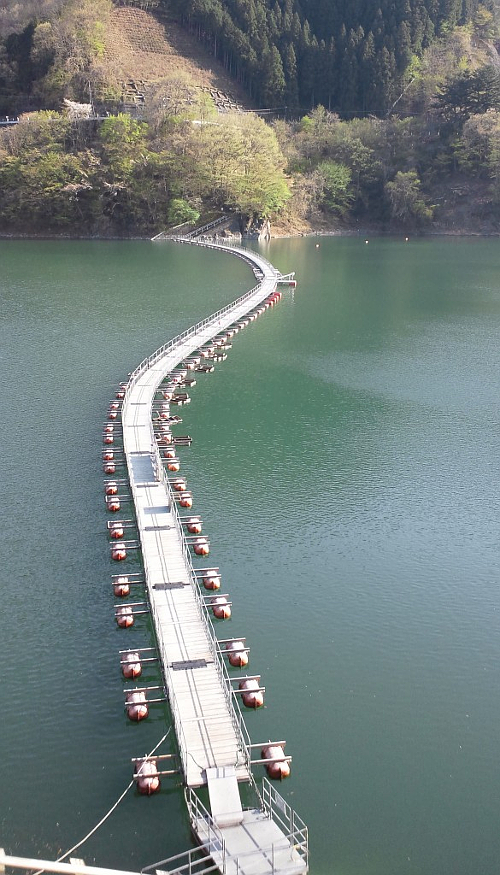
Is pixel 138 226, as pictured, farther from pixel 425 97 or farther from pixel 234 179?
pixel 425 97

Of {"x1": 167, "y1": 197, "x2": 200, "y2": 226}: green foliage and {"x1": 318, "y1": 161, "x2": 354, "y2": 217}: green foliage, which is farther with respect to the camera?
{"x1": 318, "y1": 161, "x2": 354, "y2": 217}: green foliage

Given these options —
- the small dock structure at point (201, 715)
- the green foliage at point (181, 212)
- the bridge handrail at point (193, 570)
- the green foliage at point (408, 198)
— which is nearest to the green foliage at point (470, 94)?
the green foliage at point (408, 198)

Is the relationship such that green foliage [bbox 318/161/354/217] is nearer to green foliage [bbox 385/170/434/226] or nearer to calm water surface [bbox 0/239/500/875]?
green foliage [bbox 385/170/434/226]

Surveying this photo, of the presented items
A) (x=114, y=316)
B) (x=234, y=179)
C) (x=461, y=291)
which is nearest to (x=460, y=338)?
(x=461, y=291)

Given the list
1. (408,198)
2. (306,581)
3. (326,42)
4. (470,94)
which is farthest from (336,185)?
(306,581)

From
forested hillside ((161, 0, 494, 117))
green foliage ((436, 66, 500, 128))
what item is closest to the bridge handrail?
green foliage ((436, 66, 500, 128))

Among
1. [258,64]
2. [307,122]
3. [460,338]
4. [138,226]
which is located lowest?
[460,338]
